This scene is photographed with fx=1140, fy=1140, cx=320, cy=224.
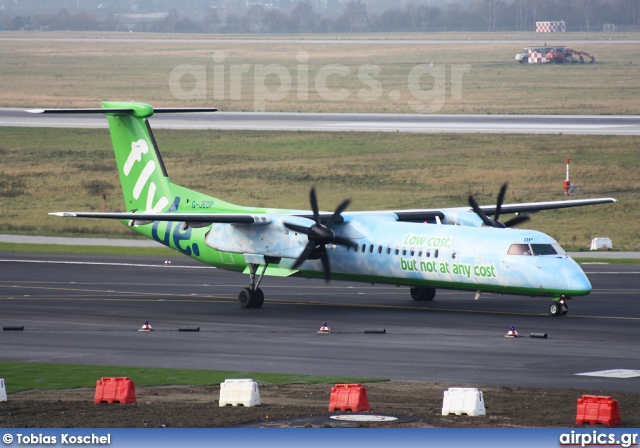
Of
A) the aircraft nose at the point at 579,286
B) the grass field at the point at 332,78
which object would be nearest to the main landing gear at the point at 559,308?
the aircraft nose at the point at 579,286

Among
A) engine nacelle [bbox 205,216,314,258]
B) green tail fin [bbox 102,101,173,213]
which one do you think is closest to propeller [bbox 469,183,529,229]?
engine nacelle [bbox 205,216,314,258]

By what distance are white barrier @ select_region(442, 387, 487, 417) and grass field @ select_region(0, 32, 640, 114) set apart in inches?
3639

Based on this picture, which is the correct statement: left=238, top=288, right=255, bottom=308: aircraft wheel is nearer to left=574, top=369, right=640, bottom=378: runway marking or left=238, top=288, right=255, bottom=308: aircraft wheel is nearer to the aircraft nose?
the aircraft nose

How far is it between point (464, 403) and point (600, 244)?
1473 inches

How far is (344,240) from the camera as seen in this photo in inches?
1436

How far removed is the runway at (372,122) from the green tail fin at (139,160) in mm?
51406

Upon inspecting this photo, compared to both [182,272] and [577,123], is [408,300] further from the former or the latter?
[577,123]

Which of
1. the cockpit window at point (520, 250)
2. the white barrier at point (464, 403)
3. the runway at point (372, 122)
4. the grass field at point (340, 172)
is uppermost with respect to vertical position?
the runway at point (372, 122)

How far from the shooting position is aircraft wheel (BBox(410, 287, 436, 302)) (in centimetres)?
3872

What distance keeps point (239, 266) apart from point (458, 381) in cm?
1685

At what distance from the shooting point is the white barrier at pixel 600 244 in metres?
54.5

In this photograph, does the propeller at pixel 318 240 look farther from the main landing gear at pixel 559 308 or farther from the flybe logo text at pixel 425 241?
the main landing gear at pixel 559 308

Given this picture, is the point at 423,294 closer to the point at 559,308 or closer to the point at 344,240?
the point at 344,240

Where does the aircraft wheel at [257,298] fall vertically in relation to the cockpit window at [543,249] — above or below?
below
